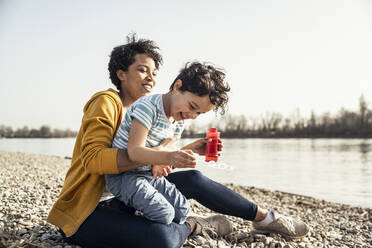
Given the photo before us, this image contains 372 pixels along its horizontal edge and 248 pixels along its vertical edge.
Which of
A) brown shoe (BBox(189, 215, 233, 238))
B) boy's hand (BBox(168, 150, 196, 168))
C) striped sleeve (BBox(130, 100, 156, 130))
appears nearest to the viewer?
boy's hand (BBox(168, 150, 196, 168))

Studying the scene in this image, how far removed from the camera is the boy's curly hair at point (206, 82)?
2.61 m

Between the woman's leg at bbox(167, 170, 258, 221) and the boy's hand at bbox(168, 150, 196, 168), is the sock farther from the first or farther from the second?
the boy's hand at bbox(168, 150, 196, 168)

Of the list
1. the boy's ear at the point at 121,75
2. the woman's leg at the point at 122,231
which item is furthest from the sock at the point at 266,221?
the boy's ear at the point at 121,75

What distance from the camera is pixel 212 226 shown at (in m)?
3.48

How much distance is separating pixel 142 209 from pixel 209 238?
99 centimetres

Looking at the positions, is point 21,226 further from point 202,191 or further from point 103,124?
point 202,191

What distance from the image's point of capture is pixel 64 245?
3004 mm

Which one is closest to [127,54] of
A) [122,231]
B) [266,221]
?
[122,231]

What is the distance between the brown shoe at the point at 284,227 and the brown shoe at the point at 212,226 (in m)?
0.30

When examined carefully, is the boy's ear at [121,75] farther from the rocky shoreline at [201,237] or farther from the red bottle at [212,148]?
the rocky shoreline at [201,237]

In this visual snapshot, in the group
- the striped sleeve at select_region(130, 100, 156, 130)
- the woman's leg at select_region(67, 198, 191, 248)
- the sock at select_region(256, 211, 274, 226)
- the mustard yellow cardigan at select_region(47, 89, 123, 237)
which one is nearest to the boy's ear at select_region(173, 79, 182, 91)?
the striped sleeve at select_region(130, 100, 156, 130)

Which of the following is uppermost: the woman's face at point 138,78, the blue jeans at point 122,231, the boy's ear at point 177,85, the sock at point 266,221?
the woman's face at point 138,78

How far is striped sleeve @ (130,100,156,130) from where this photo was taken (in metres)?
2.52

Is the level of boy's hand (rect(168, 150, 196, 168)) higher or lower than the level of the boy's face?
lower
